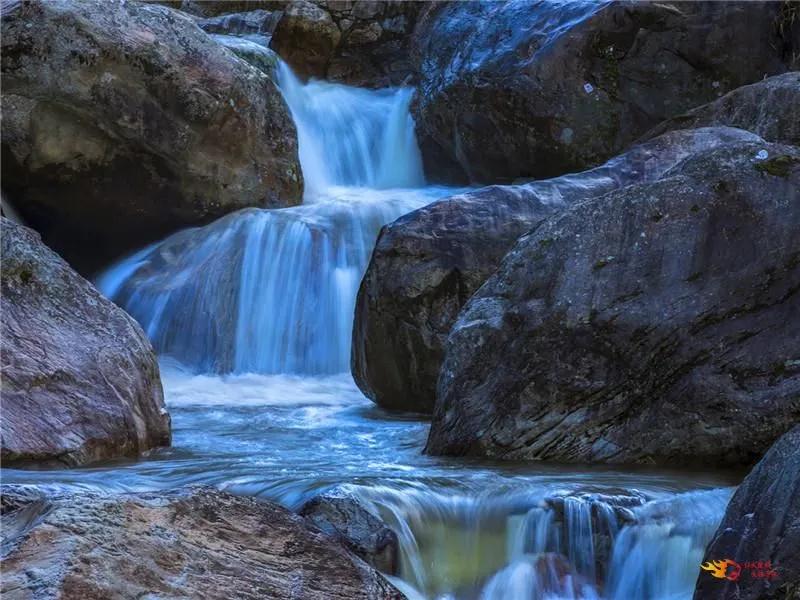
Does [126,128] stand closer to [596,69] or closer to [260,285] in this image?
[260,285]

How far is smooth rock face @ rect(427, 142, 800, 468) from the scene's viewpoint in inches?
Answer: 221

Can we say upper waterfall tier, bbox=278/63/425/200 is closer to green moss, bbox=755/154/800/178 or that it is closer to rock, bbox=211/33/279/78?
rock, bbox=211/33/279/78

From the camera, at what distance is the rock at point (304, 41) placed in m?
14.1

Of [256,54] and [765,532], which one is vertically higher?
[256,54]

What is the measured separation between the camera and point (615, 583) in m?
4.44

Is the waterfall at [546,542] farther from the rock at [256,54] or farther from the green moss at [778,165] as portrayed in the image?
the rock at [256,54]

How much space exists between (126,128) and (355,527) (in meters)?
6.90

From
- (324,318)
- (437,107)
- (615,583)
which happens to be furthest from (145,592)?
(437,107)

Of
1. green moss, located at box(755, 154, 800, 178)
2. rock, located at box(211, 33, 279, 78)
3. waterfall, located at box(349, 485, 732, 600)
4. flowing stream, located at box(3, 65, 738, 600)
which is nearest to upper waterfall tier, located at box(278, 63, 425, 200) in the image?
flowing stream, located at box(3, 65, 738, 600)

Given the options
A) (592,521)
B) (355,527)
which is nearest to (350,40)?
(592,521)

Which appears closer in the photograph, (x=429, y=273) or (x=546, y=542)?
(x=546, y=542)

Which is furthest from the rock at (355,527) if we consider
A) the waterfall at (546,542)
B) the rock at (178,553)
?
the rock at (178,553)

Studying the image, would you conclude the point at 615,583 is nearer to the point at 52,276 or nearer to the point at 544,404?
the point at 544,404

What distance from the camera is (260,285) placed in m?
9.73
